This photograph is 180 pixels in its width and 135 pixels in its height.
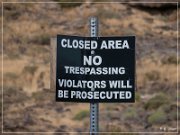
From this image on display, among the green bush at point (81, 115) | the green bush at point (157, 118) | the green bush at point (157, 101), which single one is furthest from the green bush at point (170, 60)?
the green bush at point (81, 115)

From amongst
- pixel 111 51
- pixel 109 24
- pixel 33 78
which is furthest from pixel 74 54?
pixel 109 24

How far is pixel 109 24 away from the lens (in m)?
21.9

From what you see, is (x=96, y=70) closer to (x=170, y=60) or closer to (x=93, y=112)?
(x=93, y=112)

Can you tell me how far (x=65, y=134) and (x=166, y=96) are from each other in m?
3.53

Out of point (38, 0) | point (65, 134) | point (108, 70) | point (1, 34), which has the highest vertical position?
point (38, 0)

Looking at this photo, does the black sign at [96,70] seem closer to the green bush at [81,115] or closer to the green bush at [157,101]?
the green bush at [81,115]

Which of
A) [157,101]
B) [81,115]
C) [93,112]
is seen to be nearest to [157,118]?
[157,101]

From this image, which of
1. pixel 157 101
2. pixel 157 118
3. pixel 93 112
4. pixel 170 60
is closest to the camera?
pixel 93 112

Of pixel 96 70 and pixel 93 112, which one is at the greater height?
pixel 96 70

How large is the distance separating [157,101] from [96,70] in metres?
9.71

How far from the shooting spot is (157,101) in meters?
14.2

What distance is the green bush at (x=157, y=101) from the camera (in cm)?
1402

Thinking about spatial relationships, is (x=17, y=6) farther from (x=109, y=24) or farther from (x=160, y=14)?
(x=160, y=14)

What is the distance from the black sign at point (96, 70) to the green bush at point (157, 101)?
9314 millimetres
